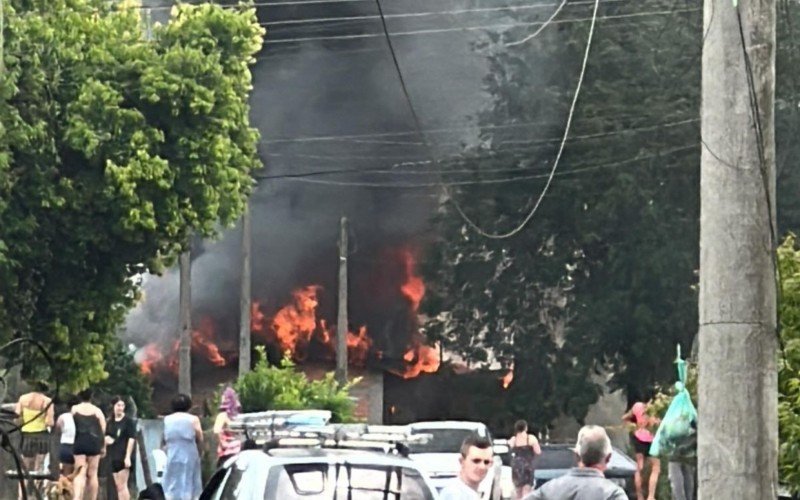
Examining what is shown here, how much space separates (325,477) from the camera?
11.3 meters

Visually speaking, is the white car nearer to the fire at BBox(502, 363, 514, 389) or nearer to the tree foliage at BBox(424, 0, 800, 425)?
the tree foliage at BBox(424, 0, 800, 425)

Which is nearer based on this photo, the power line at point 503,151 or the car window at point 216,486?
the car window at point 216,486

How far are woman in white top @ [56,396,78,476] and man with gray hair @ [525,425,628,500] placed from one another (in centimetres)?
1295

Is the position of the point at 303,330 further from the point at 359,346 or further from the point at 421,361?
the point at 421,361

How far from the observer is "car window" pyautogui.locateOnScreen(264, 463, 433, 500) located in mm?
11133

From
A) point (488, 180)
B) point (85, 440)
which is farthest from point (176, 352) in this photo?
point (85, 440)

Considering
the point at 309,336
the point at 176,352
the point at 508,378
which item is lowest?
the point at 508,378

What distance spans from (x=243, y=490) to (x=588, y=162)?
105ft

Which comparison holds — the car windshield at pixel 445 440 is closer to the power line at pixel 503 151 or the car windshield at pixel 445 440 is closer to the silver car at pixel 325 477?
the silver car at pixel 325 477

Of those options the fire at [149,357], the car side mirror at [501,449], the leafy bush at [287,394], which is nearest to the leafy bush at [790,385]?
the car side mirror at [501,449]

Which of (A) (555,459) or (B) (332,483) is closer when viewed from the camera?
(B) (332,483)

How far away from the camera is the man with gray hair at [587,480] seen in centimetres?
864

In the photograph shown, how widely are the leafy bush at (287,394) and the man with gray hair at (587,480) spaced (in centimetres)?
2462

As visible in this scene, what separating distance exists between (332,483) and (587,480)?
2.90 m
